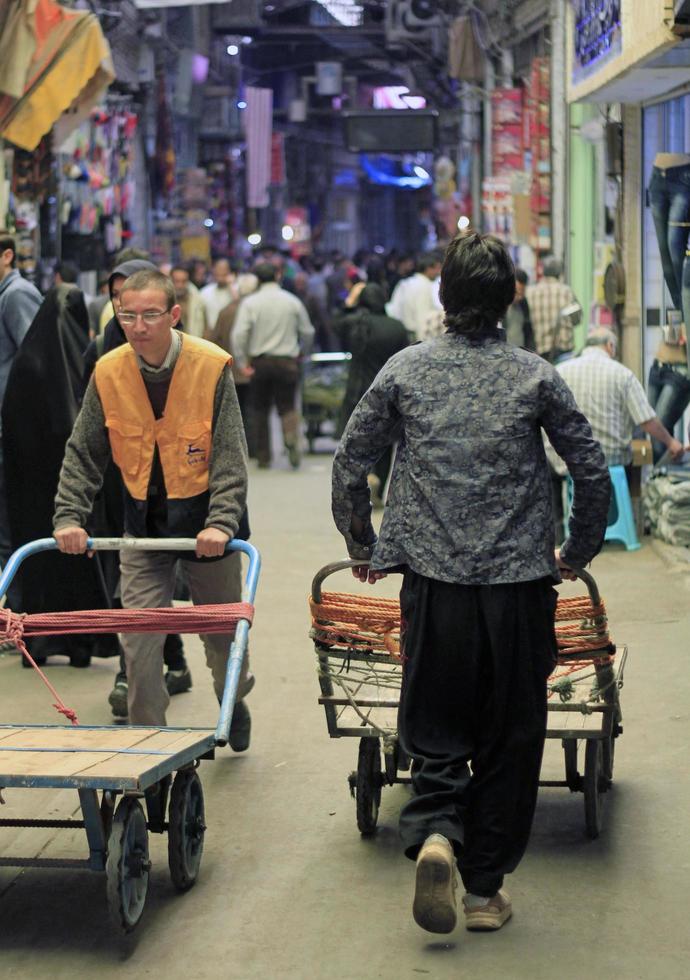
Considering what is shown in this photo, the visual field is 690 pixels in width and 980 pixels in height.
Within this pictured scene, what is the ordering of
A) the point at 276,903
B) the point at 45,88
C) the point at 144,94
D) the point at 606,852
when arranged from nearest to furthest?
the point at 276,903 → the point at 606,852 → the point at 45,88 → the point at 144,94

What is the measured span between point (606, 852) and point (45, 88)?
29.7ft

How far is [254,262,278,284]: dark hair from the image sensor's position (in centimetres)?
1623

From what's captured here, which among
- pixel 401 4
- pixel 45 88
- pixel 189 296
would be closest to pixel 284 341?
pixel 189 296

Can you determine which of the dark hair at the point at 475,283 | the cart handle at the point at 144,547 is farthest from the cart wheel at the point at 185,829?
the dark hair at the point at 475,283

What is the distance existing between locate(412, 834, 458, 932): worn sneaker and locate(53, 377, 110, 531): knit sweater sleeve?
76.5 inches

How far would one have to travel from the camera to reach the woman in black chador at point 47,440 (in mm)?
7766

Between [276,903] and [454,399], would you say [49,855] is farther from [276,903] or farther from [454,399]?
[454,399]

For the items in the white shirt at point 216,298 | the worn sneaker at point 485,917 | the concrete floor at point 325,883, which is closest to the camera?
the concrete floor at point 325,883

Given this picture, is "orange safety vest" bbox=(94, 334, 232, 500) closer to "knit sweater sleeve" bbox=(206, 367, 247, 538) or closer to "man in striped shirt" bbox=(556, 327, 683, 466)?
"knit sweater sleeve" bbox=(206, 367, 247, 538)

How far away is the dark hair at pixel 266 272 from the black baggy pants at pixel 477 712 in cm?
1201

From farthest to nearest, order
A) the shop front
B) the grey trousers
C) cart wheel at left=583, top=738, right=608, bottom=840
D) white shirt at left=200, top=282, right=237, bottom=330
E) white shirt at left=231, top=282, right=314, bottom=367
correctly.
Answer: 1. white shirt at left=200, top=282, right=237, bottom=330
2. white shirt at left=231, top=282, right=314, bottom=367
3. the shop front
4. the grey trousers
5. cart wheel at left=583, top=738, right=608, bottom=840

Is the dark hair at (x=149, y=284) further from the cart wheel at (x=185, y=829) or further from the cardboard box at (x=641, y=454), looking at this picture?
the cardboard box at (x=641, y=454)

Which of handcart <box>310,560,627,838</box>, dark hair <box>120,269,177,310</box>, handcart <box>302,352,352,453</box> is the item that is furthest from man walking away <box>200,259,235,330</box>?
handcart <box>310,560,627,838</box>

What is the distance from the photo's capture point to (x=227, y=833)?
216 inches
